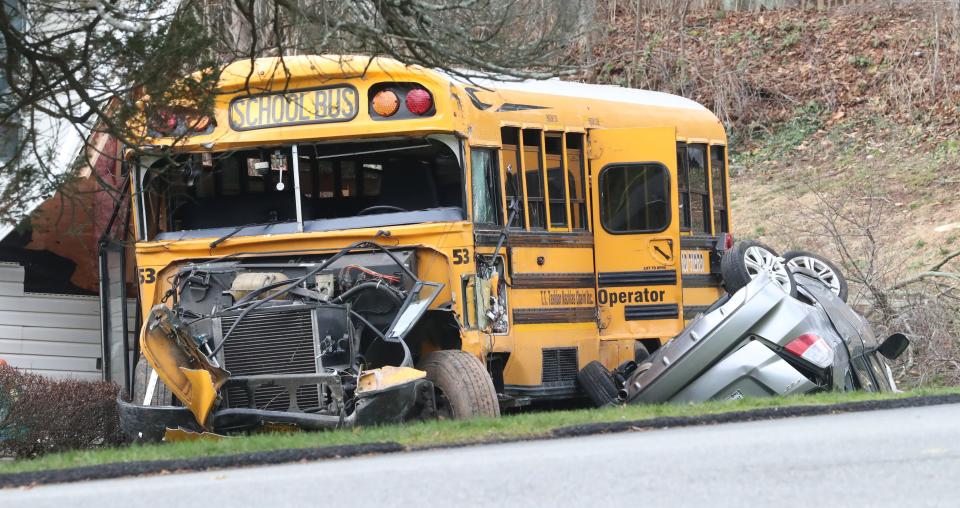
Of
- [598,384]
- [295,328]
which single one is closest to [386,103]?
[295,328]

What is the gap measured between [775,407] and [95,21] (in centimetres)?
495

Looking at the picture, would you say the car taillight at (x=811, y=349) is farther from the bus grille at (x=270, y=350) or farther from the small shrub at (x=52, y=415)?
the small shrub at (x=52, y=415)

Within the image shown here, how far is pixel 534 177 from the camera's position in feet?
38.9

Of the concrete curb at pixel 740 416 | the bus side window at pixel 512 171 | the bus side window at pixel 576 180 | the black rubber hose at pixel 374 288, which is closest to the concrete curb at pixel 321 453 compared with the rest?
the concrete curb at pixel 740 416

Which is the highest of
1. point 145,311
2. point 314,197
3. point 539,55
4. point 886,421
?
point 539,55

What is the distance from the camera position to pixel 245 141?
35.8 feet

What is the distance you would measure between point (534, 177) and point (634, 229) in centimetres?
117

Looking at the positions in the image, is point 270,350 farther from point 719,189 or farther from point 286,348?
point 719,189

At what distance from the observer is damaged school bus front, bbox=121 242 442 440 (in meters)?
9.41

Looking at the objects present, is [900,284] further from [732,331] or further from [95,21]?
Result: [95,21]

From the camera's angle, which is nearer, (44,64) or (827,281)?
(44,64)

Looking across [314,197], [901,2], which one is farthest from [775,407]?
[901,2]

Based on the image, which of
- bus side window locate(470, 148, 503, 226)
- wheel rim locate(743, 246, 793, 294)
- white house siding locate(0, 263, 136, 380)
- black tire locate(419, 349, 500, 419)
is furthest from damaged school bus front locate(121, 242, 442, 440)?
white house siding locate(0, 263, 136, 380)

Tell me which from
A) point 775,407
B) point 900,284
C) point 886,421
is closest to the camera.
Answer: point 886,421
